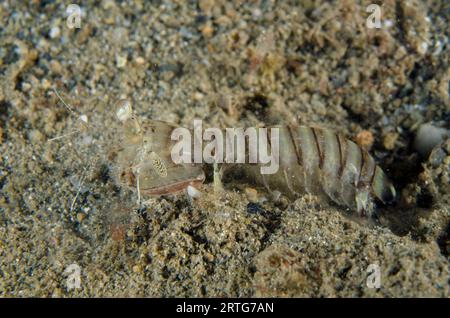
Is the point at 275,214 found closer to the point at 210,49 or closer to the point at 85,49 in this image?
the point at 210,49

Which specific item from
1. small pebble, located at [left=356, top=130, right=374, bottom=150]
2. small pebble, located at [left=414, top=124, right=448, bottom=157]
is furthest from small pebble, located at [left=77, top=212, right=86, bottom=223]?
small pebble, located at [left=414, top=124, right=448, bottom=157]

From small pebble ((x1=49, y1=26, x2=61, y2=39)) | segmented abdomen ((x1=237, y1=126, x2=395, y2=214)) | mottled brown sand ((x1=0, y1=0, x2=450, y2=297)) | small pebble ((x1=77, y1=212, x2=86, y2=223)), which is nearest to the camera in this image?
mottled brown sand ((x1=0, y1=0, x2=450, y2=297))

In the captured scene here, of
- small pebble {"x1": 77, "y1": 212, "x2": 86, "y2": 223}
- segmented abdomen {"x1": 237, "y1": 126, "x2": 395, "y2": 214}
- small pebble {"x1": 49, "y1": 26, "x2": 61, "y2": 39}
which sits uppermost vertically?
small pebble {"x1": 49, "y1": 26, "x2": 61, "y2": 39}

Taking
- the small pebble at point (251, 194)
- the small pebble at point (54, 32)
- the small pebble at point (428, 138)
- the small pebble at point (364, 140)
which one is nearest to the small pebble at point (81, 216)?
the small pebble at point (251, 194)

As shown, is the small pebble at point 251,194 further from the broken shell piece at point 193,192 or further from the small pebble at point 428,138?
the small pebble at point 428,138

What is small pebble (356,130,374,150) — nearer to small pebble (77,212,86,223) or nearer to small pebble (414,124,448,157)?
small pebble (414,124,448,157)

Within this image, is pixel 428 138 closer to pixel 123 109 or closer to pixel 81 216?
pixel 123 109

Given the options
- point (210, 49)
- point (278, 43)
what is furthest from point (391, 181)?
point (210, 49)

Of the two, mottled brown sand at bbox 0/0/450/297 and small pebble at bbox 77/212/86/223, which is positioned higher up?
mottled brown sand at bbox 0/0/450/297
